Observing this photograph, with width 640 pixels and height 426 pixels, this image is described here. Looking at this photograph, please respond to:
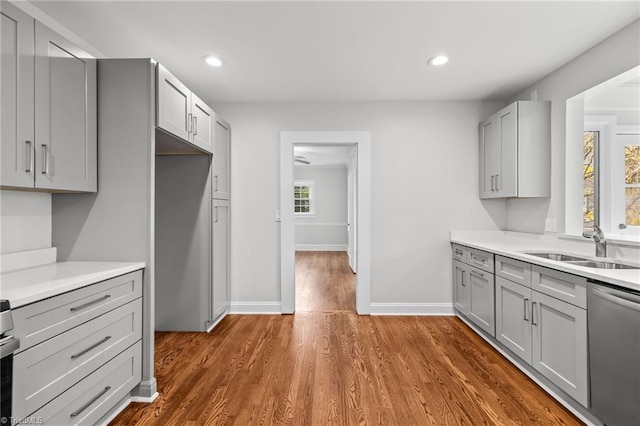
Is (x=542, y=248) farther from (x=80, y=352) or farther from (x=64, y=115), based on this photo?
(x=64, y=115)

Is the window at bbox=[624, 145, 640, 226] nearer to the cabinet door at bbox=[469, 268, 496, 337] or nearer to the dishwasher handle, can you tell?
the cabinet door at bbox=[469, 268, 496, 337]

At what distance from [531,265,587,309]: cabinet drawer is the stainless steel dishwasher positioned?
6 cm

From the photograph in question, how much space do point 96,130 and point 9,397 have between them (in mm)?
1485

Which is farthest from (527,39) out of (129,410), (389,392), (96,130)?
→ (129,410)

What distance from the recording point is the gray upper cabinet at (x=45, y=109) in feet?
4.82

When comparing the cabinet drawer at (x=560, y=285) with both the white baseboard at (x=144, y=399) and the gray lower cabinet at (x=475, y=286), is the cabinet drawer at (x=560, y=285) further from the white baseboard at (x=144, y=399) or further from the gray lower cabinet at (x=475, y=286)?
the white baseboard at (x=144, y=399)

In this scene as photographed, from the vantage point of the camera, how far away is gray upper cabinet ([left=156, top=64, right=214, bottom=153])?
2.10 meters

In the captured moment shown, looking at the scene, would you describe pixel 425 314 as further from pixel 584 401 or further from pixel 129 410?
pixel 129 410

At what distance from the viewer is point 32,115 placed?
1.57 meters

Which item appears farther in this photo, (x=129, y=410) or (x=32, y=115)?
(x=129, y=410)

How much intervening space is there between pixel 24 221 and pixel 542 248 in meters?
4.03

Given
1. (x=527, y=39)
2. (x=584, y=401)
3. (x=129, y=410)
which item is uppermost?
(x=527, y=39)

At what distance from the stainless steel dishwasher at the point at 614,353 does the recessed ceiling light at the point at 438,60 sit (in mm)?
1939

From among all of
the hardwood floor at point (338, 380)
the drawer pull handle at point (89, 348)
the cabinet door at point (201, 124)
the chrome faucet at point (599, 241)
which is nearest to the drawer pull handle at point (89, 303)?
the drawer pull handle at point (89, 348)
